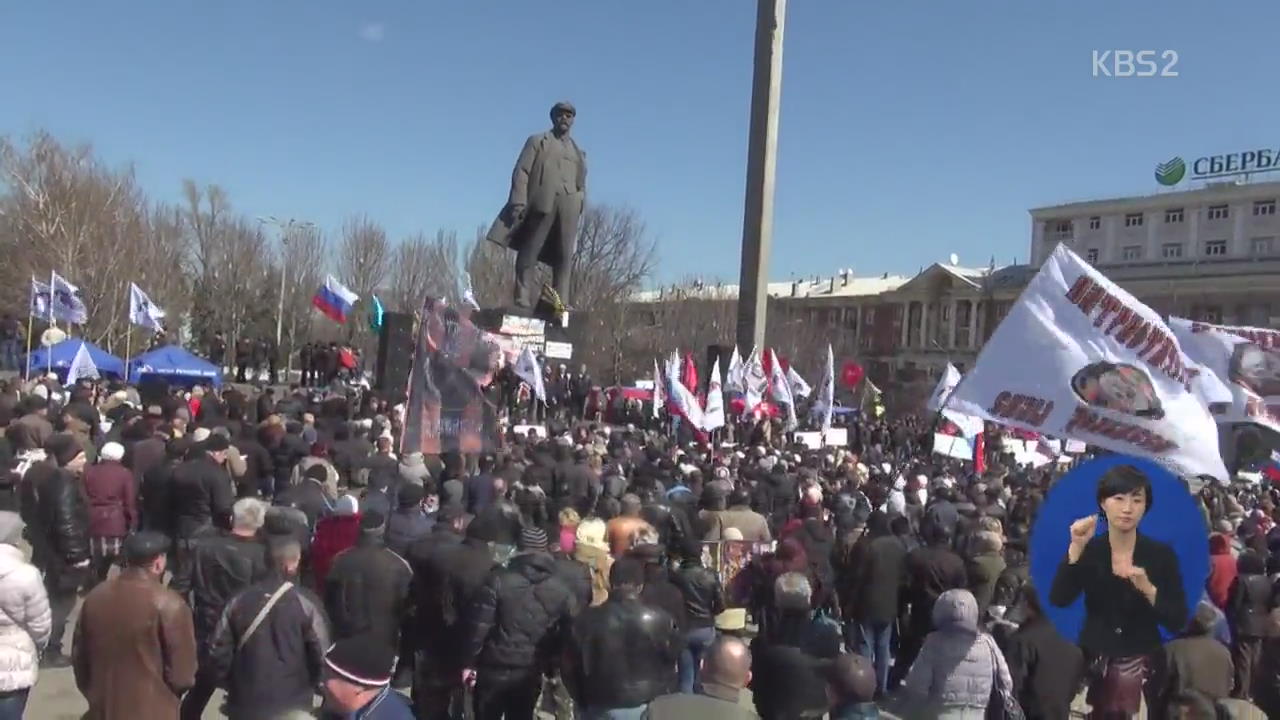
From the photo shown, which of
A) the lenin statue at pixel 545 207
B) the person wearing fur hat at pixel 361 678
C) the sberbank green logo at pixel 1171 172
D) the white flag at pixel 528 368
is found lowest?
the person wearing fur hat at pixel 361 678

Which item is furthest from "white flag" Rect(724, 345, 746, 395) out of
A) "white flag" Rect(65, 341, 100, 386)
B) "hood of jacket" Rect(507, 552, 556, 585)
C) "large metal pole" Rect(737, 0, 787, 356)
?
"hood of jacket" Rect(507, 552, 556, 585)

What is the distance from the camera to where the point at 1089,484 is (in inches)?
163

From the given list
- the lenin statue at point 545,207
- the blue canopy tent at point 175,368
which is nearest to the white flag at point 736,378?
the lenin statue at point 545,207

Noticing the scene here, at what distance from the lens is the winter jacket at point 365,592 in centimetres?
573

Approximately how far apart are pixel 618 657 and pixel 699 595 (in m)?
1.60

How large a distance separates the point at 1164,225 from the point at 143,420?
78.1m

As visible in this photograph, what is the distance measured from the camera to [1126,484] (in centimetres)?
408

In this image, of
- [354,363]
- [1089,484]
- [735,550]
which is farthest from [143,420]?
[354,363]

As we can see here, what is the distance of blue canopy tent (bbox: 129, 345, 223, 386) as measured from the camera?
21.4 metres

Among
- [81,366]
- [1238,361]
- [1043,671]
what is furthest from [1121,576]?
[81,366]

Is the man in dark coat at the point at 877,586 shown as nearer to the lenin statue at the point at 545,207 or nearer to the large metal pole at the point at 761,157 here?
the lenin statue at the point at 545,207

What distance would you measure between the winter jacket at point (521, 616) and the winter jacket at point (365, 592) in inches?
21.7

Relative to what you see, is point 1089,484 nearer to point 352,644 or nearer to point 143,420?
point 352,644

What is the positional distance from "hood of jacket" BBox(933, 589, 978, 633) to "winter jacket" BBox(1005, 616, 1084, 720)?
22.2 inches
